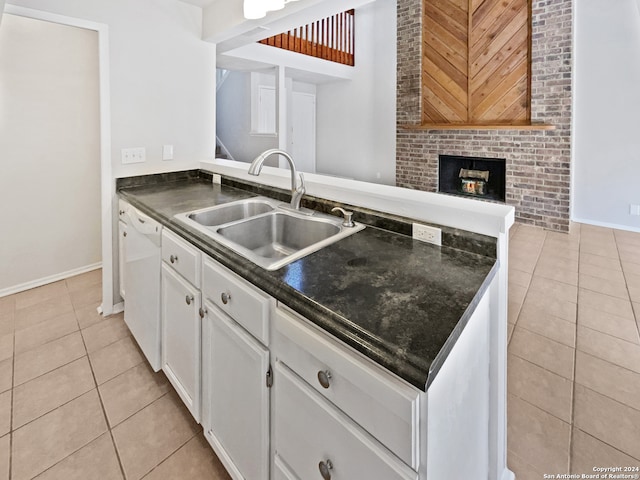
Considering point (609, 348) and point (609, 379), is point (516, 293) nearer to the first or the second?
point (609, 348)

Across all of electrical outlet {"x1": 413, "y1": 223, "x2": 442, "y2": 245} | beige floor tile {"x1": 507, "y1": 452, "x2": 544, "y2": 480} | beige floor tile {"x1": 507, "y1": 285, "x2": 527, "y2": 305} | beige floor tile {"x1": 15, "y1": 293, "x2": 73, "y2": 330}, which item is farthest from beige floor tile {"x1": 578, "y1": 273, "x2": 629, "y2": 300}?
beige floor tile {"x1": 15, "y1": 293, "x2": 73, "y2": 330}

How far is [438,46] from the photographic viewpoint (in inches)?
220

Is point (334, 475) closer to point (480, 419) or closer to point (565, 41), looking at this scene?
point (480, 419)

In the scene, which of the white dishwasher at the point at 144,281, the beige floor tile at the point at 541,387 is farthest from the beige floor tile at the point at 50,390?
the beige floor tile at the point at 541,387

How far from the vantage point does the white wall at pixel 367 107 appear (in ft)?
21.1

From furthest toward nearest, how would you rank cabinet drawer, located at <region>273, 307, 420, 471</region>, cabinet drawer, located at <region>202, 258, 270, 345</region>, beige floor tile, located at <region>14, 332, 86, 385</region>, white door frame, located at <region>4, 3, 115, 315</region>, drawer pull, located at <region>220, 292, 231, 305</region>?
white door frame, located at <region>4, 3, 115, 315</region> → beige floor tile, located at <region>14, 332, 86, 385</region> → drawer pull, located at <region>220, 292, 231, 305</region> → cabinet drawer, located at <region>202, 258, 270, 345</region> → cabinet drawer, located at <region>273, 307, 420, 471</region>

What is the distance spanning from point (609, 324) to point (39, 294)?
438 cm

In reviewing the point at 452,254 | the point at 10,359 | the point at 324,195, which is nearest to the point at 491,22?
the point at 324,195

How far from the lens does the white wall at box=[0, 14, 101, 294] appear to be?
9.00ft

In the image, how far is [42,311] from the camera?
8.64 feet

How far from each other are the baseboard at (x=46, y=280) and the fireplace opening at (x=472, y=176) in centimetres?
502

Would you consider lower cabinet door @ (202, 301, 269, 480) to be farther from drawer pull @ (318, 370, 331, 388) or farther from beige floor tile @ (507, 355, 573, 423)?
beige floor tile @ (507, 355, 573, 423)

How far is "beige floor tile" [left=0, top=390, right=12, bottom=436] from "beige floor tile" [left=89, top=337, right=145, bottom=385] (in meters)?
0.37

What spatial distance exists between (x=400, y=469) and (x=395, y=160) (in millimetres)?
6236
